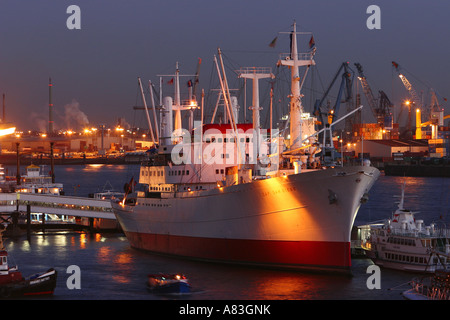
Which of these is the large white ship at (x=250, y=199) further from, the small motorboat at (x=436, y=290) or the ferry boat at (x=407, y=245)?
the small motorboat at (x=436, y=290)

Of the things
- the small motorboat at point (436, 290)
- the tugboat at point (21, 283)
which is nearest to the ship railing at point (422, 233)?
the small motorboat at point (436, 290)

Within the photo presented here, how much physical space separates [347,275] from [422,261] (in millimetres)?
3190

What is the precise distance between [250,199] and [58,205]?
61.4ft

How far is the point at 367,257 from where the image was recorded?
31875mm

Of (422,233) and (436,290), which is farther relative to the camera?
(422,233)

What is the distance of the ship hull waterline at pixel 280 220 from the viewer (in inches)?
1061

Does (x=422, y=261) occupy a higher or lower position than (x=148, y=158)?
lower

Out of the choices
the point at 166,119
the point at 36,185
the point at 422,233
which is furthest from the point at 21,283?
the point at 36,185

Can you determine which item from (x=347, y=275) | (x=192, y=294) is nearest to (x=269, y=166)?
(x=347, y=275)

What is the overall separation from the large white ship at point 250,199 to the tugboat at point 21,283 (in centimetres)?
801

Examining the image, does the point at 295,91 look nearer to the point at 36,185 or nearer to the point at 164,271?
the point at 164,271

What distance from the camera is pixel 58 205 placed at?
43.6 metres
